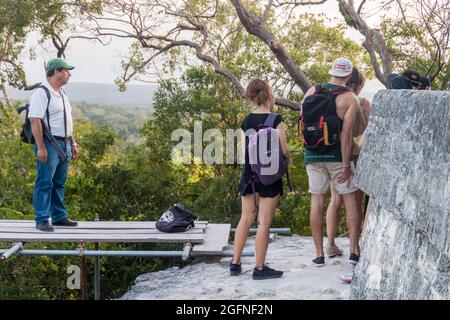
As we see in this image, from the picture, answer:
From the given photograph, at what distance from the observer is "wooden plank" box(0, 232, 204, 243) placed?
698 cm

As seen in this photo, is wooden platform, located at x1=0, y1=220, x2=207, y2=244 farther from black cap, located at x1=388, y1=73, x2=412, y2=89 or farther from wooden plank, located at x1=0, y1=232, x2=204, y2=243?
black cap, located at x1=388, y1=73, x2=412, y2=89

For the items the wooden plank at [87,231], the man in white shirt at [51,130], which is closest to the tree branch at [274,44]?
the wooden plank at [87,231]

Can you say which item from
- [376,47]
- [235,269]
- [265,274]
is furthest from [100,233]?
[376,47]

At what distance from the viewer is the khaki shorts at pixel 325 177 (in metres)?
6.42

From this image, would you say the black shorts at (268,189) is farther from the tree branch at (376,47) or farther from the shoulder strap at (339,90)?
the tree branch at (376,47)

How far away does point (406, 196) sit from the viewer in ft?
11.3

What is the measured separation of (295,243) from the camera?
8266 mm

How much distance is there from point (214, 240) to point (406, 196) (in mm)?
4016

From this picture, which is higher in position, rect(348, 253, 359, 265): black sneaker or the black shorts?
the black shorts

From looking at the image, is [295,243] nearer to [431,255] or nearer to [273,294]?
[273,294]

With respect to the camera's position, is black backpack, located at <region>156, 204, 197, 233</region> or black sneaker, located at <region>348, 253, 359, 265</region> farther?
black backpack, located at <region>156, 204, 197, 233</region>

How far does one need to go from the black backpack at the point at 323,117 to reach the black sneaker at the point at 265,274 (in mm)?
1069

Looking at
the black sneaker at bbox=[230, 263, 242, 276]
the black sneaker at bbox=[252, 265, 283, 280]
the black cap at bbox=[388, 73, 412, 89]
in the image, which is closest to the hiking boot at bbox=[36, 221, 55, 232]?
the black sneaker at bbox=[230, 263, 242, 276]

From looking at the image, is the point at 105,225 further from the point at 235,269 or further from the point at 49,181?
the point at 235,269
